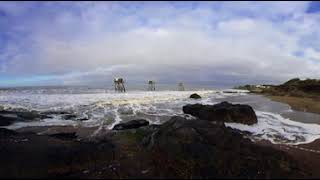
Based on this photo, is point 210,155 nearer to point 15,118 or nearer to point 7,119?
point 7,119

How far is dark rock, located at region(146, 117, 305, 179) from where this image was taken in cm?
854

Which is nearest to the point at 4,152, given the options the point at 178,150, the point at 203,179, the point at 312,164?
the point at 178,150

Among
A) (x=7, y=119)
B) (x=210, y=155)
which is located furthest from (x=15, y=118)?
(x=210, y=155)

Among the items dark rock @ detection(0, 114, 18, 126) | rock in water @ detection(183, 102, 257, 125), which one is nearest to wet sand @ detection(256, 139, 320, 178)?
rock in water @ detection(183, 102, 257, 125)

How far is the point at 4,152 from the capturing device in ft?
31.8

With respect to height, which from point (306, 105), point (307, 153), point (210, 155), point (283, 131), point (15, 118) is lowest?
point (307, 153)

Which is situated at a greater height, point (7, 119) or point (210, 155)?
point (7, 119)

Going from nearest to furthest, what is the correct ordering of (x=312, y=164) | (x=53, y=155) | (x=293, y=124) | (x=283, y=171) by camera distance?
(x=283, y=171)
(x=53, y=155)
(x=312, y=164)
(x=293, y=124)

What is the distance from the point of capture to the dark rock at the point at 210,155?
8.54m

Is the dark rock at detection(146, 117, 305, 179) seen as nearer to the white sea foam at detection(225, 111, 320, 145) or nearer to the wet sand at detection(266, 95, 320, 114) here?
the white sea foam at detection(225, 111, 320, 145)

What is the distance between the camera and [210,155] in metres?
9.09

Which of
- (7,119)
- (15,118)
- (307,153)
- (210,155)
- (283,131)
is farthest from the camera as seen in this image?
(15,118)

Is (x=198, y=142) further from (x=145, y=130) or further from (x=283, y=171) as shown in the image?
(x=145, y=130)

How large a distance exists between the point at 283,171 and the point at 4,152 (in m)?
7.58
